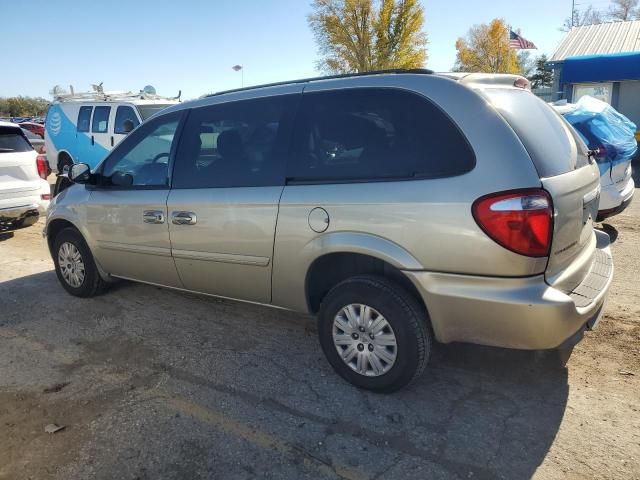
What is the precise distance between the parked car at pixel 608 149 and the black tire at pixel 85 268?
5529 mm

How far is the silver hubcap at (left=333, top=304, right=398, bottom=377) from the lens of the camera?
3021 millimetres

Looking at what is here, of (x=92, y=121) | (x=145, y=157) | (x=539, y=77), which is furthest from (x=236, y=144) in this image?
(x=539, y=77)

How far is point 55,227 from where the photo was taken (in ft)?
16.9

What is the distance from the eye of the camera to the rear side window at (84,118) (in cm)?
1228

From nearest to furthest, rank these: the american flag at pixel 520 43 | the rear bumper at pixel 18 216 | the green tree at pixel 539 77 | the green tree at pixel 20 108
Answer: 1. the rear bumper at pixel 18 216
2. the american flag at pixel 520 43
3. the green tree at pixel 539 77
4. the green tree at pixel 20 108

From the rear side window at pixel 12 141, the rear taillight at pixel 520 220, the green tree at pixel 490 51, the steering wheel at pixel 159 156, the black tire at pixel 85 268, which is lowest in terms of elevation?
the black tire at pixel 85 268

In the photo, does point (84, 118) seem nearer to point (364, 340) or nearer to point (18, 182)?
point (18, 182)

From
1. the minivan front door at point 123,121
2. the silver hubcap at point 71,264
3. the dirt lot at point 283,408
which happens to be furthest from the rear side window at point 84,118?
the dirt lot at point 283,408

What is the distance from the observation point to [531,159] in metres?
2.60

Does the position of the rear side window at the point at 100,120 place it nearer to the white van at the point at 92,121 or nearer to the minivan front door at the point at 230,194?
the white van at the point at 92,121

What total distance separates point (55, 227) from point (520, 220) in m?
4.51

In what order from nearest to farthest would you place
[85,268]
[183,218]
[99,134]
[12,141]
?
1. [183,218]
2. [85,268]
3. [12,141]
4. [99,134]

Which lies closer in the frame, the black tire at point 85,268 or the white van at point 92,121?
the black tire at point 85,268

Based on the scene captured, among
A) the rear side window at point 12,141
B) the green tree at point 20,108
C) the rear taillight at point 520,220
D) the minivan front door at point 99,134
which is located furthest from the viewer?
the green tree at point 20,108
